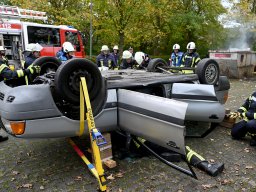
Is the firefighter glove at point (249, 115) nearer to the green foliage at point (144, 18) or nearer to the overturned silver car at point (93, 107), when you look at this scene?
the overturned silver car at point (93, 107)

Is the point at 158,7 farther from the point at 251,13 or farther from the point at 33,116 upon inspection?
the point at 33,116

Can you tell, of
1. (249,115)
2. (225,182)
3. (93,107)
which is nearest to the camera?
(225,182)

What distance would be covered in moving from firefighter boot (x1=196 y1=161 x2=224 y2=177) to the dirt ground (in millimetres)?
67

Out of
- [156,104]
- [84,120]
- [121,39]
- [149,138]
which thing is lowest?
[149,138]

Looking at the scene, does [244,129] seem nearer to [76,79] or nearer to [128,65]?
[76,79]

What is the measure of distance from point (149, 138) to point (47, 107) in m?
1.30

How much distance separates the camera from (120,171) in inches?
146

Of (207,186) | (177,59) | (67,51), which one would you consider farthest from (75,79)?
(177,59)

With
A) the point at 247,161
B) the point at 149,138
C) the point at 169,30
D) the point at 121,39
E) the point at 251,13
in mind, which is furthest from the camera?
the point at 169,30

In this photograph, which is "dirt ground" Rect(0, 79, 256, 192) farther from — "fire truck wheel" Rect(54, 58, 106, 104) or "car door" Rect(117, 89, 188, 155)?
"fire truck wheel" Rect(54, 58, 106, 104)

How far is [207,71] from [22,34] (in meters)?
10.1

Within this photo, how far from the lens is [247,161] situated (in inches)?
159

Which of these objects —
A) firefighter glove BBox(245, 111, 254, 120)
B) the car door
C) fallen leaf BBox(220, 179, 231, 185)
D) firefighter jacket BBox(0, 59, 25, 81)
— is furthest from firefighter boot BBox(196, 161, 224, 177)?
firefighter jacket BBox(0, 59, 25, 81)

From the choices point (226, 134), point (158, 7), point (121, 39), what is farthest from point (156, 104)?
point (158, 7)
